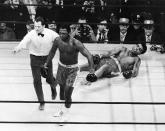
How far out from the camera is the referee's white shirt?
367cm

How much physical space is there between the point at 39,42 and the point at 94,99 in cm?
92

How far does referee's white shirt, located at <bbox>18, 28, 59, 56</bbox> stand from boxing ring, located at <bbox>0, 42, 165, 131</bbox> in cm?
53

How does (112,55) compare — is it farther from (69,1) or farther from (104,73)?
(69,1)

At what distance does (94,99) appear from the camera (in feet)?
13.7

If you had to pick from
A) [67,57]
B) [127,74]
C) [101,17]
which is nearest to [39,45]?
[67,57]

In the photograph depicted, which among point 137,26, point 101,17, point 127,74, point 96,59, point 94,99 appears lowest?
point 94,99

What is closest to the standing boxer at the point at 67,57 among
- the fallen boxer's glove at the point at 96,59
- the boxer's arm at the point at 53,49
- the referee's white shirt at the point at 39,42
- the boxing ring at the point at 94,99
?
the boxer's arm at the point at 53,49

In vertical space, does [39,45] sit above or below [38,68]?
above

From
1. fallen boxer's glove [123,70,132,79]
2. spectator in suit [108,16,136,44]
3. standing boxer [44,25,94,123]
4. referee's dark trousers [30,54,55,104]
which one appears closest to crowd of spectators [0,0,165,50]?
spectator in suit [108,16,136,44]

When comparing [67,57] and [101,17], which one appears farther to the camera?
[101,17]

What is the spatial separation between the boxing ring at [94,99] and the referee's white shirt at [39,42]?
0.53 meters

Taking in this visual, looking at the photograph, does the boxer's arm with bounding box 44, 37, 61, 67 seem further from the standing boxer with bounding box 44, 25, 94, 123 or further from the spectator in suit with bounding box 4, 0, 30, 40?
the spectator in suit with bounding box 4, 0, 30, 40

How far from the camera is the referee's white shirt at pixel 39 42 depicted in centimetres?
367

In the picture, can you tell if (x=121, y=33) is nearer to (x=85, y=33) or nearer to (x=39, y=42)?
(x=85, y=33)
